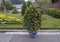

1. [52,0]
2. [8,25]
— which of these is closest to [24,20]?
[8,25]

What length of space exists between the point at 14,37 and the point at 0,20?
413 cm

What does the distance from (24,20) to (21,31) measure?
1.71 meters

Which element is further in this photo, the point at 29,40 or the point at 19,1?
the point at 19,1

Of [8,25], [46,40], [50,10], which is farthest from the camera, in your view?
[50,10]

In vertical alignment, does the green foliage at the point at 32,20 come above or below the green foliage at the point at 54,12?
above

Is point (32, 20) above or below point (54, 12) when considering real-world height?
above

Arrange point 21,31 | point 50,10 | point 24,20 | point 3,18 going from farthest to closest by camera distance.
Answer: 1. point 50,10
2. point 3,18
3. point 21,31
4. point 24,20

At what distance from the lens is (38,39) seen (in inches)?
397

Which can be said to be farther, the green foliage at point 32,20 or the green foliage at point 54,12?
the green foliage at point 54,12

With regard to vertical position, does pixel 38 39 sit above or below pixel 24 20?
below

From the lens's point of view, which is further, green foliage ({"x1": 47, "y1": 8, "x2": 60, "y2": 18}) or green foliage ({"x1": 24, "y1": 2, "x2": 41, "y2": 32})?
green foliage ({"x1": 47, "y1": 8, "x2": 60, "y2": 18})

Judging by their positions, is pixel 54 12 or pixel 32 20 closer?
pixel 32 20

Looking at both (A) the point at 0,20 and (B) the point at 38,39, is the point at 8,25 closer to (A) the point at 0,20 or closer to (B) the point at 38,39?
(A) the point at 0,20

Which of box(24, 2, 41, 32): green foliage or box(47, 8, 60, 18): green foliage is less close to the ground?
box(24, 2, 41, 32): green foliage
